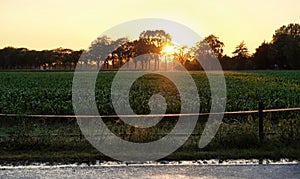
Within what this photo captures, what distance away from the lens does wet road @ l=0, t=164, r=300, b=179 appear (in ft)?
21.1

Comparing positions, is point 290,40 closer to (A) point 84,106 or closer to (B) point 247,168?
(A) point 84,106

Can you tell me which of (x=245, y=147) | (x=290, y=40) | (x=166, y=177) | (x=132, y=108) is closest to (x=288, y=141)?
(x=245, y=147)

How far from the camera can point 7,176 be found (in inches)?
255

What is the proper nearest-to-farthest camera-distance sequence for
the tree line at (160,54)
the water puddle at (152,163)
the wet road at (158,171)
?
the wet road at (158,171)
the water puddle at (152,163)
the tree line at (160,54)

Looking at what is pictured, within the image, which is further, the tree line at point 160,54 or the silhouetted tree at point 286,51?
the tree line at point 160,54

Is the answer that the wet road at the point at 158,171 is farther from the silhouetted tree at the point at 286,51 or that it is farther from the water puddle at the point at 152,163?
the silhouetted tree at the point at 286,51

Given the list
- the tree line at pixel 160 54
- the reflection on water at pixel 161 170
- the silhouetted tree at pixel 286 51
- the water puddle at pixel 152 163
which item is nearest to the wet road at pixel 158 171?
the reflection on water at pixel 161 170

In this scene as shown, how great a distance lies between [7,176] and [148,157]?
262 centimetres

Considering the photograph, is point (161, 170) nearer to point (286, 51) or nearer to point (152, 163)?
point (152, 163)

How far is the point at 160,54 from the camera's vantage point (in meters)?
108

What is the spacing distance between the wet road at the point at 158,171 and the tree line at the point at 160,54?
7942 cm

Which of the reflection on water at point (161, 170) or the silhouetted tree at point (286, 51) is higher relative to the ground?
the silhouetted tree at point (286, 51)

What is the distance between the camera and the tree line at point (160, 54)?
9925 centimetres

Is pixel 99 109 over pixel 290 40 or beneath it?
beneath
